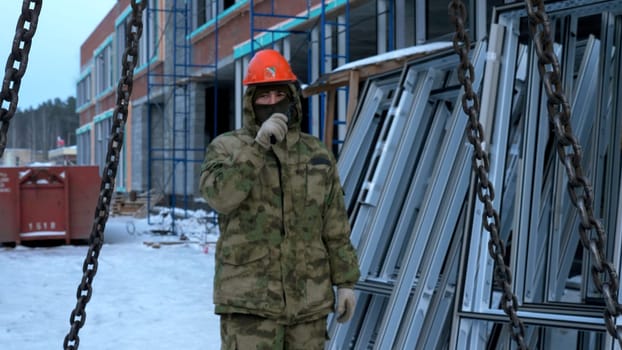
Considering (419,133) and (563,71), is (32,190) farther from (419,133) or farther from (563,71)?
(563,71)

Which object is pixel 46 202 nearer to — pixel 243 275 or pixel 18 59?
pixel 243 275

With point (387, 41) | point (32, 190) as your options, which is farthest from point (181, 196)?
point (387, 41)

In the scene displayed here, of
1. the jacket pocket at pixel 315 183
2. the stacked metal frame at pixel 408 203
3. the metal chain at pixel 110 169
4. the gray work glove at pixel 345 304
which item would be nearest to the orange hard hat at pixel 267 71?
the jacket pocket at pixel 315 183

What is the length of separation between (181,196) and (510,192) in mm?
19117

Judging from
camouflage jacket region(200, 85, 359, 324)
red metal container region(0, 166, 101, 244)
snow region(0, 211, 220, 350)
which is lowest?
snow region(0, 211, 220, 350)

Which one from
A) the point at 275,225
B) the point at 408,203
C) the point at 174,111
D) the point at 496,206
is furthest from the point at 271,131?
the point at 174,111

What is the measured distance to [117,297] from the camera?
27.0ft

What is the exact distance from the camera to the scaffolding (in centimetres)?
2042

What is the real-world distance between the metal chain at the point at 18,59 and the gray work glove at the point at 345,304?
1.46 metres

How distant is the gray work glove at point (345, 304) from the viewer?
2.88 m

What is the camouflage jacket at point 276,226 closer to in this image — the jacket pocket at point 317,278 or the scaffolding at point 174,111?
the jacket pocket at point 317,278

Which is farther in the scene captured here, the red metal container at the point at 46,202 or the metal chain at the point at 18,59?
the red metal container at the point at 46,202

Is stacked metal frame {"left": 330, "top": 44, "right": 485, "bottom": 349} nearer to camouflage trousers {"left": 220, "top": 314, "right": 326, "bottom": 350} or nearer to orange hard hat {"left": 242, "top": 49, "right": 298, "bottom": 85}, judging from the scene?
camouflage trousers {"left": 220, "top": 314, "right": 326, "bottom": 350}

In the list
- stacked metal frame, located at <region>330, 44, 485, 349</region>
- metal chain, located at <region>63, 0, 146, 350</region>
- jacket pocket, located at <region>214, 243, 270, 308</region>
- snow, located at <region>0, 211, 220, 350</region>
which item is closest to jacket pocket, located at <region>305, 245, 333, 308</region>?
jacket pocket, located at <region>214, 243, 270, 308</region>
